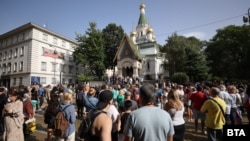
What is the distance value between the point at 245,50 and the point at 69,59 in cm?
4116

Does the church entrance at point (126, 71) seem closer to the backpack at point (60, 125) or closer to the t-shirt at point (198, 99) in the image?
the t-shirt at point (198, 99)

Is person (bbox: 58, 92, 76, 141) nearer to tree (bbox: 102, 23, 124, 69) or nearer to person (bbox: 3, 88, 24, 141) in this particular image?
person (bbox: 3, 88, 24, 141)

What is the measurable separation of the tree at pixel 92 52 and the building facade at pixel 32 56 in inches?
177

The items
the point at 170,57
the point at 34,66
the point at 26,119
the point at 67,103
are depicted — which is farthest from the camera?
the point at 170,57

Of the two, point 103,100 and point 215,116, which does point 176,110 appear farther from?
point 103,100

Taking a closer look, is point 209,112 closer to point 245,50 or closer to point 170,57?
point 170,57

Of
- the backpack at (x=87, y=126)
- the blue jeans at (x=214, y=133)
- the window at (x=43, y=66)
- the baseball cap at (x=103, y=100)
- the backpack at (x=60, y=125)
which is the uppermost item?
the window at (x=43, y=66)

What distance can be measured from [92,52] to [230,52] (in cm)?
3234

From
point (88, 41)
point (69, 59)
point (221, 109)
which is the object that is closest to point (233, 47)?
point (88, 41)

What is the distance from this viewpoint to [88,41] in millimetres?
40281

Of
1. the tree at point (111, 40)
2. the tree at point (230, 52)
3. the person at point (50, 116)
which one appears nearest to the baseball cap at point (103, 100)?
the person at point (50, 116)

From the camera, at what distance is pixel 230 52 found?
42438 mm

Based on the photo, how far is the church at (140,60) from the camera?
3709 centimetres

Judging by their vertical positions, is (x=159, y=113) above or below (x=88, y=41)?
below
